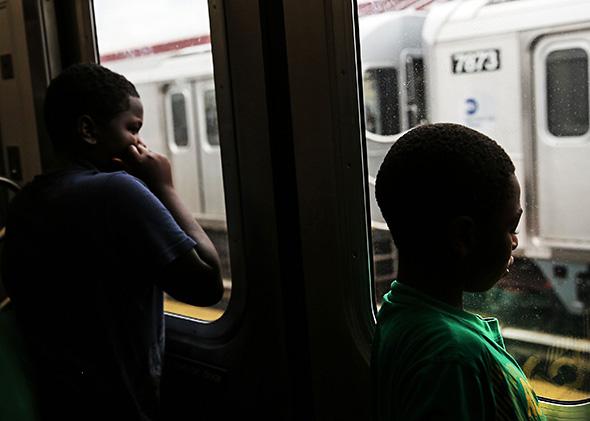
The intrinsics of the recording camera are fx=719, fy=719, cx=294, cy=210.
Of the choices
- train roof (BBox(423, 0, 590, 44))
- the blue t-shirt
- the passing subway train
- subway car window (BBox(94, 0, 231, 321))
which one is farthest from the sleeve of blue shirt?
train roof (BBox(423, 0, 590, 44))

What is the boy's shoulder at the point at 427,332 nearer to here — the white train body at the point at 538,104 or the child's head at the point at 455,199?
the child's head at the point at 455,199

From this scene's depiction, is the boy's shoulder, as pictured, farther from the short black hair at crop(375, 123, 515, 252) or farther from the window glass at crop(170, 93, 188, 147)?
the window glass at crop(170, 93, 188, 147)

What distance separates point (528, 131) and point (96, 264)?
1.29 meters

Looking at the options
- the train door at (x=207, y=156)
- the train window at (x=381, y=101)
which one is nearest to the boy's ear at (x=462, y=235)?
the train window at (x=381, y=101)

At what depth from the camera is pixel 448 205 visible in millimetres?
1172

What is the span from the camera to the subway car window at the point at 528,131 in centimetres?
188

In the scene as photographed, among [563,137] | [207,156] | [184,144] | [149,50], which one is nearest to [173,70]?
[149,50]

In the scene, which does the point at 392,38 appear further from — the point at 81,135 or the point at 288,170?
the point at 81,135

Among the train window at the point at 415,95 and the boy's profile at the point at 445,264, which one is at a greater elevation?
the train window at the point at 415,95

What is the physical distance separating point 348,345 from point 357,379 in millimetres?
102

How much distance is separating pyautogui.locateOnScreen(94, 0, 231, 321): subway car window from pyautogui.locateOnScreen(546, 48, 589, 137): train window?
3.91 ft

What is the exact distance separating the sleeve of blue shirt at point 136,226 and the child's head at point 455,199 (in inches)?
32.6

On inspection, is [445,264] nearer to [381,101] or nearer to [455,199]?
[455,199]

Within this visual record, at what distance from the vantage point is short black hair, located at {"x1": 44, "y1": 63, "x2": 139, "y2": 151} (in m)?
2.07
